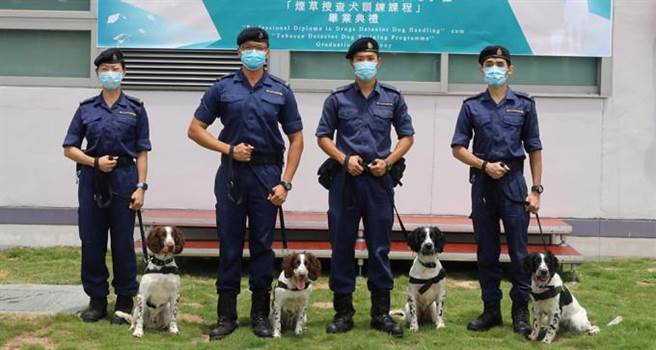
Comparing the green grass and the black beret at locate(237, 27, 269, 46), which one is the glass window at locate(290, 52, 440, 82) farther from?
the black beret at locate(237, 27, 269, 46)

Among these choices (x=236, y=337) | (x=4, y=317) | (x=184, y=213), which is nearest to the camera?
(x=236, y=337)

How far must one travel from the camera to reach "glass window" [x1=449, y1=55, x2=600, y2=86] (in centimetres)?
791

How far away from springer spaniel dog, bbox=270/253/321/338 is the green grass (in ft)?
0.38

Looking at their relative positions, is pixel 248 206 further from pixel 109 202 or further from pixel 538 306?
pixel 538 306

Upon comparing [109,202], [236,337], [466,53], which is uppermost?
[466,53]

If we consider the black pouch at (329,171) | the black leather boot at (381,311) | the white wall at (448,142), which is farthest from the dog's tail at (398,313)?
the white wall at (448,142)

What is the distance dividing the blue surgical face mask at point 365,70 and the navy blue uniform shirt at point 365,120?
10cm

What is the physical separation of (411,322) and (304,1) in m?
4.12

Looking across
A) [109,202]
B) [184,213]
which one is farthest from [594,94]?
[109,202]

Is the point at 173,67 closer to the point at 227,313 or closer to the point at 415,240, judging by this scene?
the point at 227,313

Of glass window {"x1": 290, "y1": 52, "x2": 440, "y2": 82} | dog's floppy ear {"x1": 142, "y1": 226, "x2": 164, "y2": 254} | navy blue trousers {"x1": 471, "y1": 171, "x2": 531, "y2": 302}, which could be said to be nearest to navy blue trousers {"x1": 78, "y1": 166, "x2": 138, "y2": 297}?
dog's floppy ear {"x1": 142, "y1": 226, "x2": 164, "y2": 254}

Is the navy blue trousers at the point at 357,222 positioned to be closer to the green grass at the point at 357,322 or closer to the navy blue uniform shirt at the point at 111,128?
the green grass at the point at 357,322

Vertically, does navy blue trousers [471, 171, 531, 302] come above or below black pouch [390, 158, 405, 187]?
below

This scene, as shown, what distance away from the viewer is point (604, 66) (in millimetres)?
7789
